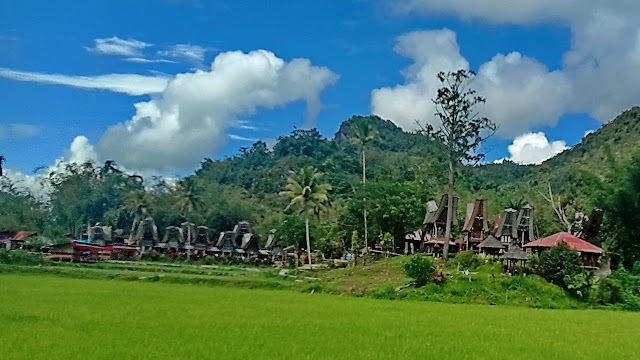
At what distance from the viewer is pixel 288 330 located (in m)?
14.2

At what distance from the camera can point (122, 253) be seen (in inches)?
1938

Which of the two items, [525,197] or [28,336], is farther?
[525,197]

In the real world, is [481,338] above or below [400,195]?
below

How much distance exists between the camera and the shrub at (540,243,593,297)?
80.8ft

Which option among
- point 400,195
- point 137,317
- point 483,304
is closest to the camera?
point 137,317

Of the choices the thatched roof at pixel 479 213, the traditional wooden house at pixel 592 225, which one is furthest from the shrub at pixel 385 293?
the thatched roof at pixel 479 213

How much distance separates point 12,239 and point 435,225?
125 ft

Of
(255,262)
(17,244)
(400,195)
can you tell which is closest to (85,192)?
(17,244)

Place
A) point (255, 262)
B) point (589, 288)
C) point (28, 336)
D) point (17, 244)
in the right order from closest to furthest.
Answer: point (28, 336) < point (589, 288) < point (255, 262) < point (17, 244)

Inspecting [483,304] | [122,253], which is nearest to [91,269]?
[122,253]

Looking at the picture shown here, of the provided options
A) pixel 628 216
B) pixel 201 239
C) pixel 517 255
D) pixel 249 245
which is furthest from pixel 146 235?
pixel 628 216

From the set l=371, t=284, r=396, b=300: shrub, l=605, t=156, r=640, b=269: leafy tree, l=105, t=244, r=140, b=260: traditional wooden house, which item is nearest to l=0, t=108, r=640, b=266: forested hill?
l=605, t=156, r=640, b=269: leafy tree

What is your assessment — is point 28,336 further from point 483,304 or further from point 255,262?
point 255,262

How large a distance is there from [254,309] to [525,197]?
41.4m
